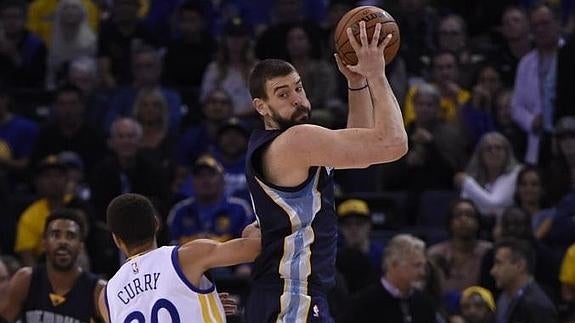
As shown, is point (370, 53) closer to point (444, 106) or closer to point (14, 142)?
point (444, 106)

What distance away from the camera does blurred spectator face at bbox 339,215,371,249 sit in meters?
11.6

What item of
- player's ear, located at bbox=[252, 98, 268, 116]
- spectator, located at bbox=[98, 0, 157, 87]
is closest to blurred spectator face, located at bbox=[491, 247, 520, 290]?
player's ear, located at bbox=[252, 98, 268, 116]

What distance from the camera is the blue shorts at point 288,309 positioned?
20.5 feet

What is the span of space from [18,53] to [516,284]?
704 centimetres

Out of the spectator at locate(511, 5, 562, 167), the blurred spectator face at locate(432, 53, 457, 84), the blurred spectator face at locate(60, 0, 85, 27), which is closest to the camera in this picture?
the spectator at locate(511, 5, 562, 167)

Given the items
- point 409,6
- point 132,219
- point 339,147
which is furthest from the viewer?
point 409,6

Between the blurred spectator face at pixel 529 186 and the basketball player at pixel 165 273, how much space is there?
5.78m

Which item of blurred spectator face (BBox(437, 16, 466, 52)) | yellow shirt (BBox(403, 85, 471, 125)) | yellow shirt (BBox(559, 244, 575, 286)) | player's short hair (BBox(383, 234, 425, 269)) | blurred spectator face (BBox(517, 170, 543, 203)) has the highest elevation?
blurred spectator face (BBox(437, 16, 466, 52))

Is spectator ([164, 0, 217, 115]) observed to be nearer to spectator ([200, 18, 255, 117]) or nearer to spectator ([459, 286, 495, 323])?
spectator ([200, 18, 255, 117])

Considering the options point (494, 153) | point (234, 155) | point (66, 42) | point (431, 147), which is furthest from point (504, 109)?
point (66, 42)

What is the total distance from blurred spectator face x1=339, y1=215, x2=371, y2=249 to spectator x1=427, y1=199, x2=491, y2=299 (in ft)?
1.82

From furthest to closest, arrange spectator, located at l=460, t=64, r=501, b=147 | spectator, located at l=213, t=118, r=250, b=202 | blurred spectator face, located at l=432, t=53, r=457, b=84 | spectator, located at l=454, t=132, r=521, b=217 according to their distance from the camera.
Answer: blurred spectator face, located at l=432, t=53, r=457, b=84 → spectator, located at l=460, t=64, r=501, b=147 → spectator, located at l=213, t=118, r=250, b=202 → spectator, located at l=454, t=132, r=521, b=217

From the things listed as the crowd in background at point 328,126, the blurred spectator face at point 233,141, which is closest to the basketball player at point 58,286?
the crowd in background at point 328,126

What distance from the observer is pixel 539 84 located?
1316 cm
